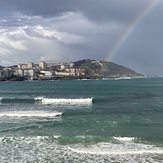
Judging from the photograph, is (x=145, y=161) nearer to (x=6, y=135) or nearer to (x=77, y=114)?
(x=6, y=135)

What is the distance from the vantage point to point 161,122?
86.6ft

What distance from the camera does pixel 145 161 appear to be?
50.0 ft

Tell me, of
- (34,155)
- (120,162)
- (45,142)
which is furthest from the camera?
(45,142)

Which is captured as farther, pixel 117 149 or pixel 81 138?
pixel 81 138

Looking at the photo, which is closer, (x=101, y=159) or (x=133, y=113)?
(x=101, y=159)

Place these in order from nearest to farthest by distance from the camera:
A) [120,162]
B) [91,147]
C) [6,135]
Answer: [120,162] < [91,147] < [6,135]

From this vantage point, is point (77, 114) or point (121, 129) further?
point (77, 114)

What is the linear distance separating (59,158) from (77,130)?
24.9ft

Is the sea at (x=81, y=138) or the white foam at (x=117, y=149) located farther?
the white foam at (x=117, y=149)

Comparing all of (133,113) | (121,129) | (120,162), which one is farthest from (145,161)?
(133,113)

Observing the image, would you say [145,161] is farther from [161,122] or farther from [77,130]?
[161,122]

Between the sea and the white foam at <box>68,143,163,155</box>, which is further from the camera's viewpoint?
the white foam at <box>68,143,163,155</box>

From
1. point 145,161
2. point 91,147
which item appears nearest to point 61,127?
point 91,147

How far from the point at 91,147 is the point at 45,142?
11.3 ft
